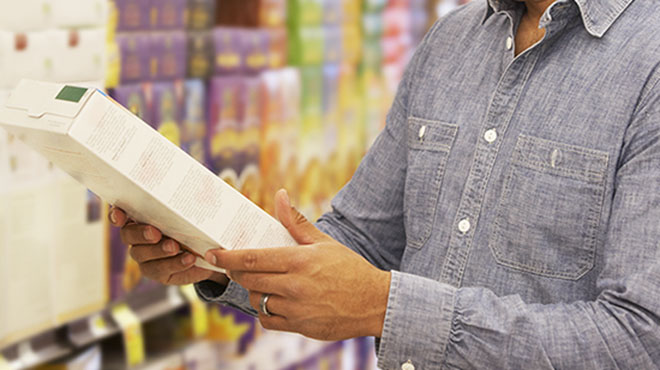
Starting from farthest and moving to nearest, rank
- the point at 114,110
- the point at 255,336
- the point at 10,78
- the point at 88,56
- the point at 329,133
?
1. the point at 329,133
2. the point at 255,336
3. the point at 88,56
4. the point at 10,78
5. the point at 114,110

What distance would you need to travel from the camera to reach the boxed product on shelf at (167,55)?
2096 mm

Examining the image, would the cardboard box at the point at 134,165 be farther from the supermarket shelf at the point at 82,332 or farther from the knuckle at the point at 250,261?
the supermarket shelf at the point at 82,332

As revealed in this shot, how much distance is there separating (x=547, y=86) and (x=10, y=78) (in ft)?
3.87

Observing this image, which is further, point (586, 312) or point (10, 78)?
point (10, 78)

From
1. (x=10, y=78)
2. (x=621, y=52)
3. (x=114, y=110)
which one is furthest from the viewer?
(x=10, y=78)

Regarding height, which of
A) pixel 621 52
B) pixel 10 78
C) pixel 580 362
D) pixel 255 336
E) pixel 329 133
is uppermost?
pixel 621 52

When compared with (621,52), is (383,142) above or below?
below

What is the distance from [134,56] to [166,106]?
0.17 meters

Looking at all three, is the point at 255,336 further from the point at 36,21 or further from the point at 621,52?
the point at 621,52

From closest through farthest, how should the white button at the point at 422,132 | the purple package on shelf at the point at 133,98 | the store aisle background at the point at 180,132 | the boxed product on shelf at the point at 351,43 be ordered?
the white button at the point at 422,132
the store aisle background at the point at 180,132
the purple package on shelf at the point at 133,98
the boxed product on shelf at the point at 351,43

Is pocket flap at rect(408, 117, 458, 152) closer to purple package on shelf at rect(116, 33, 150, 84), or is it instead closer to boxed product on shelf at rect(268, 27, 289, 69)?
purple package on shelf at rect(116, 33, 150, 84)

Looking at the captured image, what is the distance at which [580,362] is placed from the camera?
101cm

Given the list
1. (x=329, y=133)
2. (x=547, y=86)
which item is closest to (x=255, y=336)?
(x=329, y=133)

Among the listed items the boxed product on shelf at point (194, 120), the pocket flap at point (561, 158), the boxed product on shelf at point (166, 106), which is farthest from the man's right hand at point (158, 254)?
the boxed product on shelf at point (194, 120)
